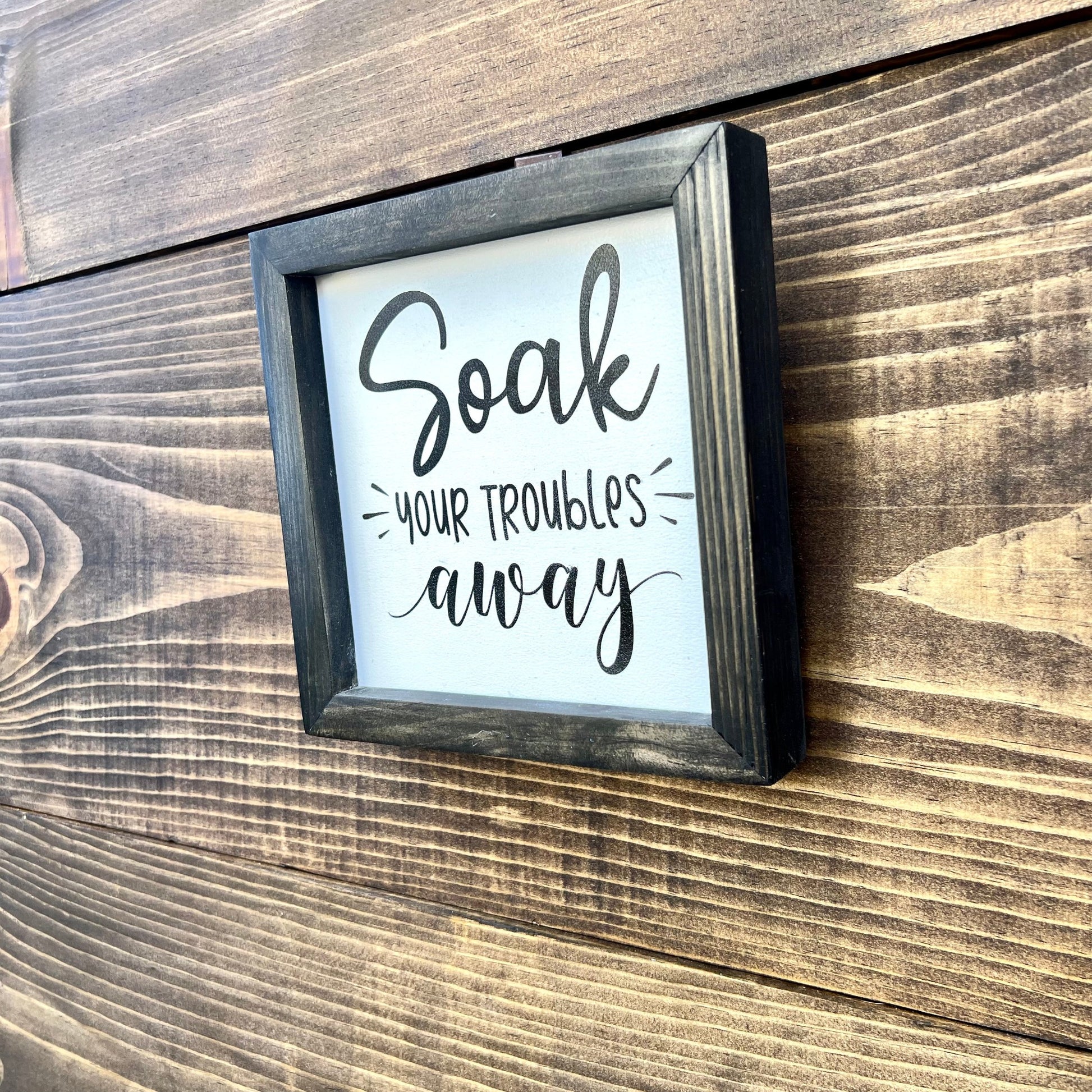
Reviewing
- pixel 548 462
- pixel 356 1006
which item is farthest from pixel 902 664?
pixel 356 1006

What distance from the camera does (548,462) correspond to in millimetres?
375

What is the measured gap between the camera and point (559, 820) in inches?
16.9

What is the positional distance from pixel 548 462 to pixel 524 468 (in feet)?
0.04

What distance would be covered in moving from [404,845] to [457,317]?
26cm

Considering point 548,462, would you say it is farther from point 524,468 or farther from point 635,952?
point 635,952

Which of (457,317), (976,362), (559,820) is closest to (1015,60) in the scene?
(976,362)

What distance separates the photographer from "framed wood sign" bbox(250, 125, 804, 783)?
1.06ft

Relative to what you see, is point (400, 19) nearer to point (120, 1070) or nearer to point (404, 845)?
point (404, 845)

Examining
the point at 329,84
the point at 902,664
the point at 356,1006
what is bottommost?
the point at 356,1006

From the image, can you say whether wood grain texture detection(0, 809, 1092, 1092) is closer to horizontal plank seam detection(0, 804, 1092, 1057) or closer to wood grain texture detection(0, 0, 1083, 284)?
horizontal plank seam detection(0, 804, 1092, 1057)

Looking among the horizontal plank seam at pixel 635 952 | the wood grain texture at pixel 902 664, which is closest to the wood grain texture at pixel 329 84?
the wood grain texture at pixel 902 664

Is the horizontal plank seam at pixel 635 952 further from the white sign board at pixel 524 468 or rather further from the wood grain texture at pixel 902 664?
the white sign board at pixel 524 468

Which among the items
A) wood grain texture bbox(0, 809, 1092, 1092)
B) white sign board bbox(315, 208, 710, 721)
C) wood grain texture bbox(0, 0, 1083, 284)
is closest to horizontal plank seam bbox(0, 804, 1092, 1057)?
wood grain texture bbox(0, 809, 1092, 1092)

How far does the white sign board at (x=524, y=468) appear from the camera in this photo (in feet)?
1.13
